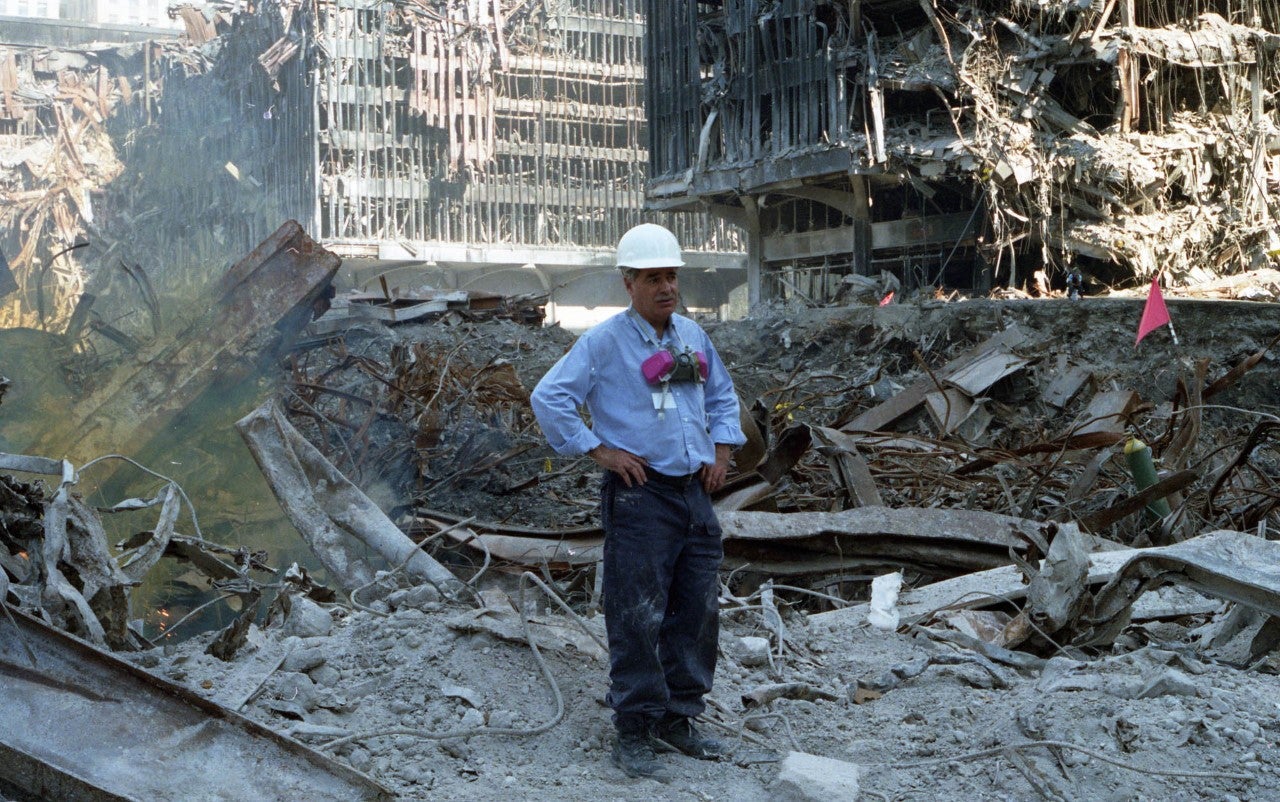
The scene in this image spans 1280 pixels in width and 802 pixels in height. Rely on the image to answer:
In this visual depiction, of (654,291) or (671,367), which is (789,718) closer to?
(671,367)

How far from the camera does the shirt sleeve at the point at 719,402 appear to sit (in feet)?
13.6

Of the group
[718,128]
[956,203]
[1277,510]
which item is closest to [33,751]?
[1277,510]

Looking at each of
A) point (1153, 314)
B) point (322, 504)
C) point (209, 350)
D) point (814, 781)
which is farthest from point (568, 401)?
point (1153, 314)

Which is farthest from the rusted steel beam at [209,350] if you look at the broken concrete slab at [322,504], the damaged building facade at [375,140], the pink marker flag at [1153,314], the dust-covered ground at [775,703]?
the damaged building facade at [375,140]

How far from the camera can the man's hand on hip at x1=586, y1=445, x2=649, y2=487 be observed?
12.6 feet

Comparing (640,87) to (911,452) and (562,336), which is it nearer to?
(562,336)

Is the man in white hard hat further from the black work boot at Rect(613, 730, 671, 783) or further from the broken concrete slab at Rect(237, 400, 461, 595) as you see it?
the broken concrete slab at Rect(237, 400, 461, 595)

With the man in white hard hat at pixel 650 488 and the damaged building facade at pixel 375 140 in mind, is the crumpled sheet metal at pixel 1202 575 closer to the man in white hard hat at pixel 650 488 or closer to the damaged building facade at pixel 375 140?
the man in white hard hat at pixel 650 488

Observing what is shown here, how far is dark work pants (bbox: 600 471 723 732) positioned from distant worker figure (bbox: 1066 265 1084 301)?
16.3 m

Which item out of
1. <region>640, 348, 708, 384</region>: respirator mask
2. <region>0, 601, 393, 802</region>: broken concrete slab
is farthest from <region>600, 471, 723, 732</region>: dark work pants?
<region>0, 601, 393, 802</region>: broken concrete slab

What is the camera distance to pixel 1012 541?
6.11 meters

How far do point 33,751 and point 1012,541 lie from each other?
4.48 meters

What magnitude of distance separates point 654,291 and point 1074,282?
18323 mm

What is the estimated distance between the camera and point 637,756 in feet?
12.7
